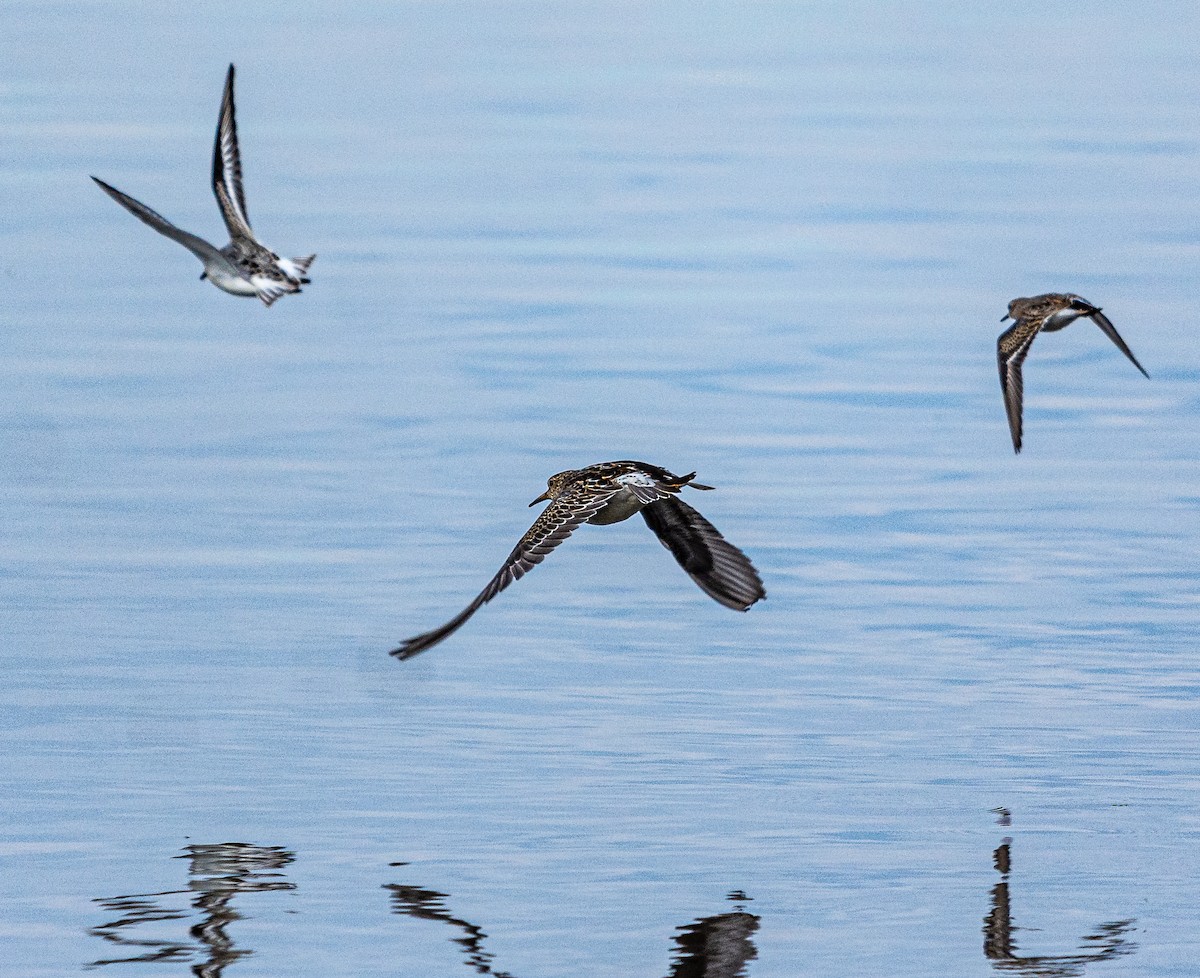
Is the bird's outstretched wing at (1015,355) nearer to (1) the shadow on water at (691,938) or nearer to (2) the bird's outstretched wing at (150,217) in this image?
(2) the bird's outstretched wing at (150,217)

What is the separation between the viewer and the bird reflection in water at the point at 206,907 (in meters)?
7.14

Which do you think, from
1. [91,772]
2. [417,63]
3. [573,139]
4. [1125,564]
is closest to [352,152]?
[573,139]

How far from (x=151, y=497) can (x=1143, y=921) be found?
6.28m

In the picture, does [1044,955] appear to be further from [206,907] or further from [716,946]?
[206,907]

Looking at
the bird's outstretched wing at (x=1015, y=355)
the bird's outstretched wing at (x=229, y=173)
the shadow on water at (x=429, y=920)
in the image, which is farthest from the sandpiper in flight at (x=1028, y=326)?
the shadow on water at (x=429, y=920)

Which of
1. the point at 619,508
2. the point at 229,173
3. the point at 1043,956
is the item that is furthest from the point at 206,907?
the point at 229,173

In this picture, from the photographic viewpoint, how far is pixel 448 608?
10742mm

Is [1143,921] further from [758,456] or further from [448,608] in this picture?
[758,456]

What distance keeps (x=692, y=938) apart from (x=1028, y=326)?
232 inches

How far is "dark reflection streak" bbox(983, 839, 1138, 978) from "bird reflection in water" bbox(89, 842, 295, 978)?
207 cm

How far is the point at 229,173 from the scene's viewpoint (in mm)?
12859

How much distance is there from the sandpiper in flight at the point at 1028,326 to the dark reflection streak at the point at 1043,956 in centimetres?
478

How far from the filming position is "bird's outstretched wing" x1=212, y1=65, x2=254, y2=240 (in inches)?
480

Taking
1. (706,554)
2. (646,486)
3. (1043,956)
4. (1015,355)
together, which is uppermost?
(1015,355)
